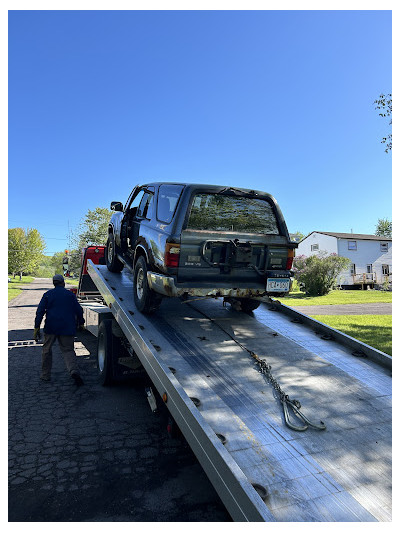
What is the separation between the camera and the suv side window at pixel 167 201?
4.99m

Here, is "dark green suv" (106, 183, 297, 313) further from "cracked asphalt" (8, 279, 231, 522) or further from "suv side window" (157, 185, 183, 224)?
"cracked asphalt" (8, 279, 231, 522)

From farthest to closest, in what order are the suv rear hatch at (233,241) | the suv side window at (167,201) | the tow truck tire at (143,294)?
the tow truck tire at (143,294) → the suv side window at (167,201) → the suv rear hatch at (233,241)

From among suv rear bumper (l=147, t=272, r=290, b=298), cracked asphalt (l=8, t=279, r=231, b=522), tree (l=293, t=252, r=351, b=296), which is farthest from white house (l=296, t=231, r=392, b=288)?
cracked asphalt (l=8, t=279, r=231, b=522)

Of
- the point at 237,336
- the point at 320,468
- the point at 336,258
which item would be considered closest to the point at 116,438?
the point at 237,336

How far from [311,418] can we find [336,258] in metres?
25.8

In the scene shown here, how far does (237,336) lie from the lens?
488cm

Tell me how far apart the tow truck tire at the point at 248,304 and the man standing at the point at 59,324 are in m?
2.91

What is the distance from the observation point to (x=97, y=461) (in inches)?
157

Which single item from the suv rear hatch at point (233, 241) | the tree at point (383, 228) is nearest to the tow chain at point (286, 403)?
the suv rear hatch at point (233, 241)

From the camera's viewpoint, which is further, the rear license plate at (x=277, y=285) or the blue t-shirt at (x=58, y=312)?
the blue t-shirt at (x=58, y=312)

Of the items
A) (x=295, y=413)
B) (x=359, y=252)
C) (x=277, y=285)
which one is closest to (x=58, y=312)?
(x=277, y=285)

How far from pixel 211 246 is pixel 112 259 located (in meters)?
3.03

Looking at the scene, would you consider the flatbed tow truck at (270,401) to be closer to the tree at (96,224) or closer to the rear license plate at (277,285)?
the rear license plate at (277,285)

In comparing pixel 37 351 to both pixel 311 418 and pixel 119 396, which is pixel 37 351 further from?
pixel 311 418
